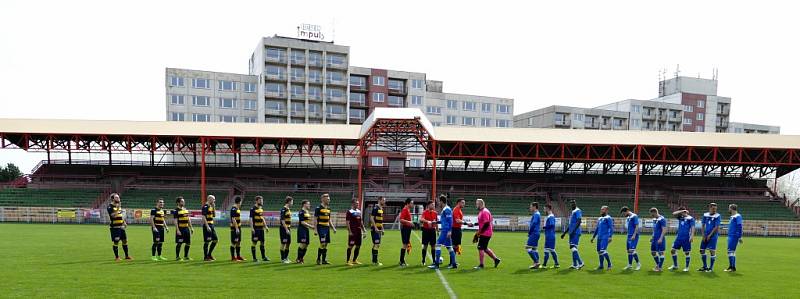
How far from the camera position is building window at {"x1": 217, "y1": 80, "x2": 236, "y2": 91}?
194 feet

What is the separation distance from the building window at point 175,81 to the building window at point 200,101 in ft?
7.14

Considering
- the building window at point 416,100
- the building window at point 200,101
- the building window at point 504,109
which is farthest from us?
the building window at point 504,109

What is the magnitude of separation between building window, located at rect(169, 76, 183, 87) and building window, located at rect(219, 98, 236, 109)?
477 centimetres

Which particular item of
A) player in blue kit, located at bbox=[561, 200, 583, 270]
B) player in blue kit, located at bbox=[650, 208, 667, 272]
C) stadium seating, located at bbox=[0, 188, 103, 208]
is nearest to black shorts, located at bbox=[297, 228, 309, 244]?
player in blue kit, located at bbox=[561, 200, 583, 270]

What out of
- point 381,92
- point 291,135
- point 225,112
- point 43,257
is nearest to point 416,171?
point 291,135

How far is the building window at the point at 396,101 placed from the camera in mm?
65512

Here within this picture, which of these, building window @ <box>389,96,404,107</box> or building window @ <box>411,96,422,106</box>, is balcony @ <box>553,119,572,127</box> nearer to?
building window @ <box>411,96,422,106</box>

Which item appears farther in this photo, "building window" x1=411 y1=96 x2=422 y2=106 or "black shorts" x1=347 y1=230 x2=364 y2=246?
"building window" x1=411 y1=96 x2=422 y2=106

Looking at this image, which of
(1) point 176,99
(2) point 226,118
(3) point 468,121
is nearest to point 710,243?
(2) point 226,118

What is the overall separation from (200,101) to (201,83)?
7.15ft

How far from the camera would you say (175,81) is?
56.8m

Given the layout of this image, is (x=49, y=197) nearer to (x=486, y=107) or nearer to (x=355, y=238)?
(x=355, y=238)

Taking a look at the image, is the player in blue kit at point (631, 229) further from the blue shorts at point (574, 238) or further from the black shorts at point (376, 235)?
the black shorts at point (376, 235)

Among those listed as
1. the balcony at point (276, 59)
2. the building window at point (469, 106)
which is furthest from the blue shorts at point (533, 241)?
the building window at point (469, 106)
